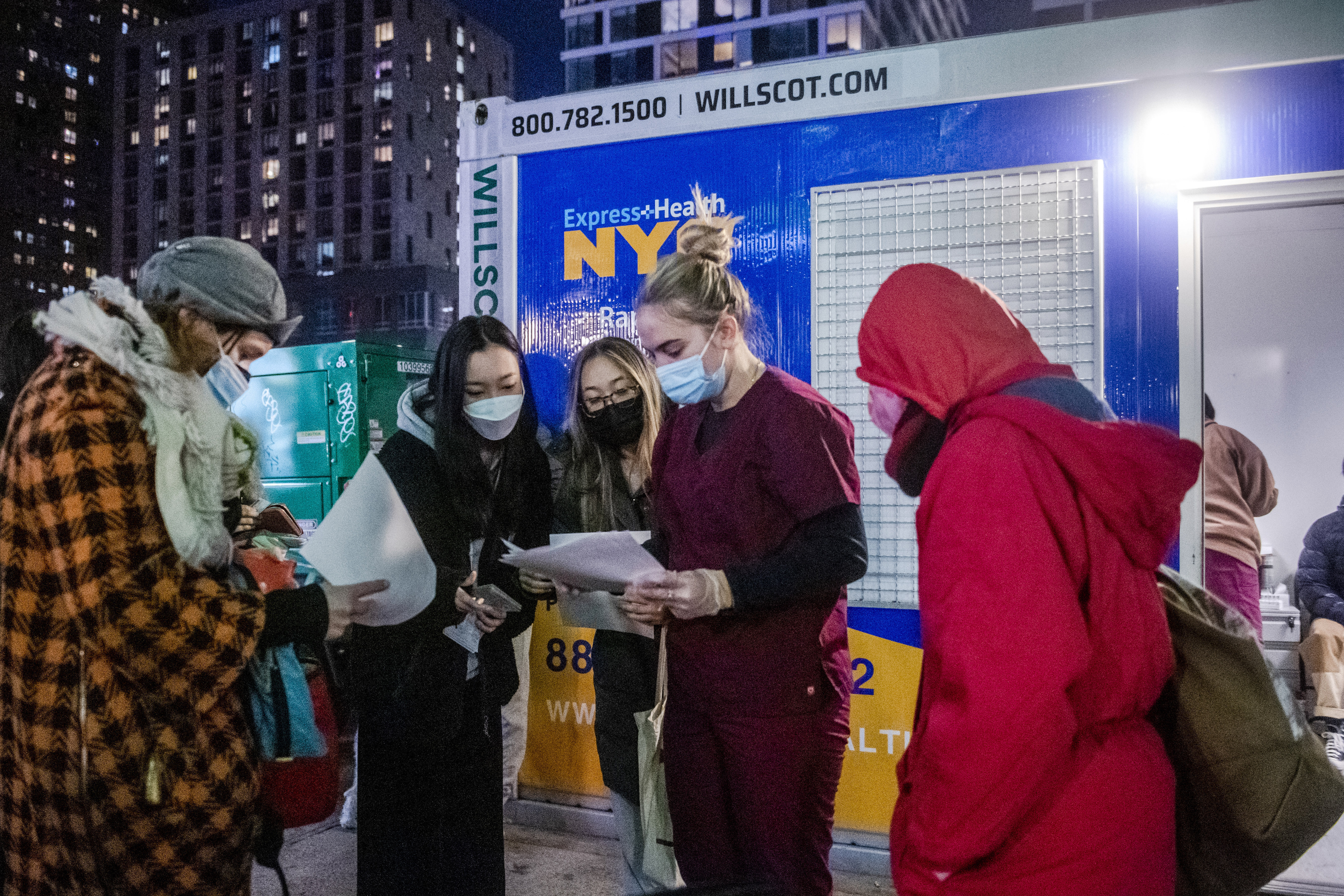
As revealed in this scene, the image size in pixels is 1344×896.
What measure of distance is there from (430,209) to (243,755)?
82377mm

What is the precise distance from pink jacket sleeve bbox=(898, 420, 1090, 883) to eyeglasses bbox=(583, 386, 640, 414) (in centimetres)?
189

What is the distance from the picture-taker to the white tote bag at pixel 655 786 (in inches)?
100

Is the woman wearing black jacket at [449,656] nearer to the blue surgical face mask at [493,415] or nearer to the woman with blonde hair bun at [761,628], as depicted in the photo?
the blue surgical face mask at [493,415]

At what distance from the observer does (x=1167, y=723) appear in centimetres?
154

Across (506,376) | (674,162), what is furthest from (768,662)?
(674,162)

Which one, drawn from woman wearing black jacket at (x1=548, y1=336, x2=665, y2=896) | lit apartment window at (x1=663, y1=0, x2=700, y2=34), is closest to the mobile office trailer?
woman wearing black jacket at (x1=548, y1=336, x2=665, y2=896)

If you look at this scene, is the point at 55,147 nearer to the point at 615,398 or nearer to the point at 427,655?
the point at 615,398

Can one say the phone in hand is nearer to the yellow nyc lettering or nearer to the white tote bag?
the white tote bag

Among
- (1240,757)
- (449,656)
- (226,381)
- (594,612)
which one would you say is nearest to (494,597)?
(449,656)

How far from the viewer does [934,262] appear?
3.22 metres

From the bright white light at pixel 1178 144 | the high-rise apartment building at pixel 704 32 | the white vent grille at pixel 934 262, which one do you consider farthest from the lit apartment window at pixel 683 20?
the bright white light at pixel 1178 144

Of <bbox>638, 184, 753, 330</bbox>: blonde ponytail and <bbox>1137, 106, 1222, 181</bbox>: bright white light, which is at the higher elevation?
<bbox>1137, 106, 1222, 181</bbox>: bright white light

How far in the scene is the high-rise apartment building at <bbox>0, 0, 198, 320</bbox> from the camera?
8506 cm

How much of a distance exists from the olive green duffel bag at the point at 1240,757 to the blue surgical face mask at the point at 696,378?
121 centimetres
